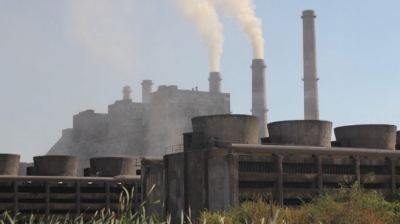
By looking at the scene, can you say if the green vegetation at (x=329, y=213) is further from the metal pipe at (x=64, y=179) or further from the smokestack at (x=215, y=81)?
the smokestack at (x=215, y=81)

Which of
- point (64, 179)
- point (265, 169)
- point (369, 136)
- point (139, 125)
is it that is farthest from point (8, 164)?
point (139, 125)

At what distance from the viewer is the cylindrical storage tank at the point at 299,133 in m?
39.8

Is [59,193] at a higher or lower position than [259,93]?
lower

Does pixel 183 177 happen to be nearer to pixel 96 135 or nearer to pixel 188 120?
pixel 188 120

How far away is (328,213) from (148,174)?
1456 centimetres

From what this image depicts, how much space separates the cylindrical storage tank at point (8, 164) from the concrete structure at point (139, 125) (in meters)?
35.2

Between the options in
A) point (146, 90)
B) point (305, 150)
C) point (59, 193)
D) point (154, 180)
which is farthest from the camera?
point (146, 90)

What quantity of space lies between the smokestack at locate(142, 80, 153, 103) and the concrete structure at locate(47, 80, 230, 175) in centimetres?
1250

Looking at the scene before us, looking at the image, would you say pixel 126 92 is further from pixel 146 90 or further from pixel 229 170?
pixel 229 170

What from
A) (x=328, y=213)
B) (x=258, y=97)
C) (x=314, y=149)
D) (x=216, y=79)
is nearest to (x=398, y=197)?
(x=314, y=149)

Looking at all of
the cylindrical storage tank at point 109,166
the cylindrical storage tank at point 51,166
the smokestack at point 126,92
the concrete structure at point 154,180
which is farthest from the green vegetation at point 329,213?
the smokestack at point 126,92

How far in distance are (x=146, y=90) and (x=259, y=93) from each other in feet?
109

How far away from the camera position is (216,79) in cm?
10188

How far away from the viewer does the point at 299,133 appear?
130 feet
